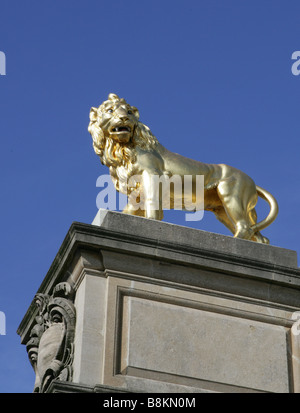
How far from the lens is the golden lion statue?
1563 centimetres

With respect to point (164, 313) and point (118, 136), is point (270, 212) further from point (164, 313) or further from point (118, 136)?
point (164, 313)

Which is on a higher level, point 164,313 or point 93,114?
point 93,114

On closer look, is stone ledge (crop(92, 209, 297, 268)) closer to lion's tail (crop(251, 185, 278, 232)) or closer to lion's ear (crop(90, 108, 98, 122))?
lion's tail (crop(251, 185, 278, 232))

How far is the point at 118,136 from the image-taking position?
15.8m

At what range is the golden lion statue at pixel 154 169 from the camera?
15633 millimetres

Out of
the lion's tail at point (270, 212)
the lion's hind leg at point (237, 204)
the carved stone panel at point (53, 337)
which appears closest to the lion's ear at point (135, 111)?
the lion's hind leg at point (237, 204)

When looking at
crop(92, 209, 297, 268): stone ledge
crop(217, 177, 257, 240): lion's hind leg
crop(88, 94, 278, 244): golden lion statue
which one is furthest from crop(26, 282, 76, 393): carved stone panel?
crop(217, 177, 257, 240): lion's hind leg

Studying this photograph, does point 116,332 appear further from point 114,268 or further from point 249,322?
point 249,322

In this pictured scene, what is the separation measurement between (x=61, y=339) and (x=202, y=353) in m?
1.63

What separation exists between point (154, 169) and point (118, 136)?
67 centimetres

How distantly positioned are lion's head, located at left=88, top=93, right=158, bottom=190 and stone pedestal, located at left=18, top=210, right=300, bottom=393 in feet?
4.43

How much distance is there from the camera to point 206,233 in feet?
48.7

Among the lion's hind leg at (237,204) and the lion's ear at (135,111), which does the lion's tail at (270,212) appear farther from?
the lion's ear at (135,111)

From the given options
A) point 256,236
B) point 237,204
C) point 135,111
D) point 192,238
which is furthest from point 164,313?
point 135,111
